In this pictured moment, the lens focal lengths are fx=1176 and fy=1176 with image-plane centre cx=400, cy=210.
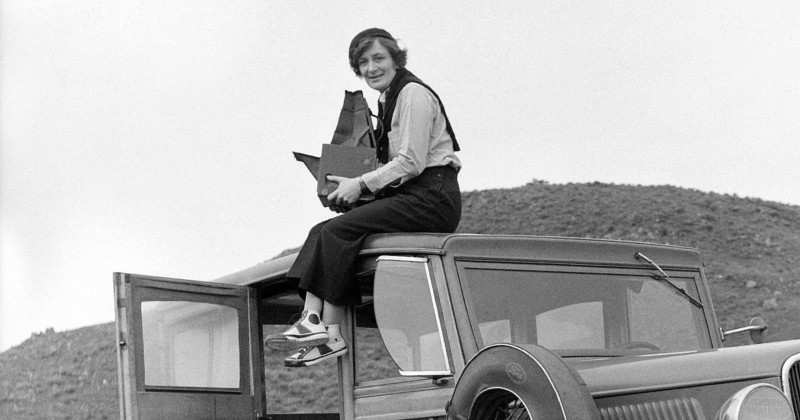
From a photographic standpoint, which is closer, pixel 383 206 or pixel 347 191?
pixel 383 206

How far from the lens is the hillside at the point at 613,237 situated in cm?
2167

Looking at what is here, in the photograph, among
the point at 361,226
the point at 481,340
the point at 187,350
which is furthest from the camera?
the point at 187,350

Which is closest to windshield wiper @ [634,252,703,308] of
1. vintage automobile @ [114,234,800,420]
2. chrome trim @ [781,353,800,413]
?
vintage automobile @ [114,234,800,420]

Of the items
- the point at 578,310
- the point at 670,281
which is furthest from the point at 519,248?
the point at 670,281

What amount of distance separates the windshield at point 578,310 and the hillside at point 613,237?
14806 millimetres

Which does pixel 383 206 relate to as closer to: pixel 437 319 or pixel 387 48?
pixel 437 319

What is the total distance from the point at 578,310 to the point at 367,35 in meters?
1.64

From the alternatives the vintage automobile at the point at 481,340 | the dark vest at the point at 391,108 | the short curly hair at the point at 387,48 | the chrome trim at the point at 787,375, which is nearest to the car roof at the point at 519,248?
the vintage automobile at the point at 481,340

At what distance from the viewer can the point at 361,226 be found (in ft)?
16.8

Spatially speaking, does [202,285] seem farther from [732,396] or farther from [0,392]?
[0,392]

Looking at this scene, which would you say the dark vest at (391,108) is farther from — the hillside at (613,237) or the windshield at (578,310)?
the hillside at (613,237)

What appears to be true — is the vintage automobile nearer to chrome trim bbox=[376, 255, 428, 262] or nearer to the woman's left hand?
chrome trim bbox=[376, 255, 428, 262]

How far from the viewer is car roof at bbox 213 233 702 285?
4785mm

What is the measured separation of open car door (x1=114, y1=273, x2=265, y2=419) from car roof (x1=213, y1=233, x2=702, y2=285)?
1.23 m
